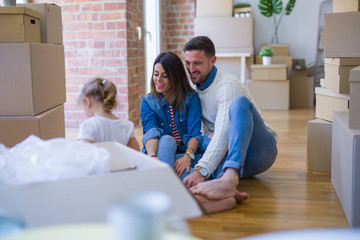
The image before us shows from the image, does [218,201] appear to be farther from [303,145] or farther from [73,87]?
[73,87]

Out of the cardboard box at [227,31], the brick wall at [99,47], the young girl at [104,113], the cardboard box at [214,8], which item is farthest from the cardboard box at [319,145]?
the cardboard box at [214,8]

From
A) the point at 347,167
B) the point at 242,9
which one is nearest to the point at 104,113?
the point at 347,167

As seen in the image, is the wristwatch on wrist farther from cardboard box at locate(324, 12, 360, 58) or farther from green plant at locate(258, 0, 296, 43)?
green plant at locate(258, 0, 296, 43)

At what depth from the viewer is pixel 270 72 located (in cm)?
530

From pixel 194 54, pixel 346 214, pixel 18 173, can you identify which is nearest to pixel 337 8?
pixel 194 54

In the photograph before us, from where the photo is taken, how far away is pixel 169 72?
2227 millimetres

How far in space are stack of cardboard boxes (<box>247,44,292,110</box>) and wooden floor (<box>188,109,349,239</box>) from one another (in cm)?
247

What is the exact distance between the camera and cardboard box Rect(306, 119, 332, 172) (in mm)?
2510

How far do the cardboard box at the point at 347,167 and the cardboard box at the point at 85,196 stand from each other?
1.09m

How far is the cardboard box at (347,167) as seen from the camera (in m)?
1.69

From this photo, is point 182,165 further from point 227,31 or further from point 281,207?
point 227,31

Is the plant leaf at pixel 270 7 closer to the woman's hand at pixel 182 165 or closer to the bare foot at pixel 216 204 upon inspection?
the woman's hand at pixel 182 165

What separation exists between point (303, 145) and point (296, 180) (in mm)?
962

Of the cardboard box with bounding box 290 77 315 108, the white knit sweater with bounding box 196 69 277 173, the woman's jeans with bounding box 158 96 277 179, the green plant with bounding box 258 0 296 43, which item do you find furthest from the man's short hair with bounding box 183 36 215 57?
the green plant with bounding box 258 0 296 43
